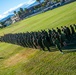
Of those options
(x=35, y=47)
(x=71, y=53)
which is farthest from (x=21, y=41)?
(x=71, y=53)

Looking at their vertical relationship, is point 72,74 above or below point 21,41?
above

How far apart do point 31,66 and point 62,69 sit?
4814 mm

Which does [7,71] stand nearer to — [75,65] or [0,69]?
[0,69]

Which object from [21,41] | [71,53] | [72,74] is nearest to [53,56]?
[71,53]

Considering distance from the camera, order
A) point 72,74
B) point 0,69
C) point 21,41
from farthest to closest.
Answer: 1. point 21,41
2. point 0,69
3. point 72,74

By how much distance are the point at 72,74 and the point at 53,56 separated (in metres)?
5.36

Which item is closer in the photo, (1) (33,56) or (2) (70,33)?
(2) (70,33)

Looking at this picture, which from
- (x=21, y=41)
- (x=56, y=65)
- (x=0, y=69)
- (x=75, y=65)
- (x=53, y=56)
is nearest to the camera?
(x=75, y=65)

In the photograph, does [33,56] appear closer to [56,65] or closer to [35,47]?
[35,47]

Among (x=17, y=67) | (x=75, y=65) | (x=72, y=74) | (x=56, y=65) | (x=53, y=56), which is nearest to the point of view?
(x=72, y=74)

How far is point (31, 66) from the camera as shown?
20.0m

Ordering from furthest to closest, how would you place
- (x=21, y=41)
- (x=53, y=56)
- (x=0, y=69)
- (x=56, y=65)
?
1. (x=21, y=41)
2. (x=0, y=69)
3. (x=53, y=56)
4. (x=56, y=65)

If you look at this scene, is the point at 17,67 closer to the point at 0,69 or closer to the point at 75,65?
the point at 0,69

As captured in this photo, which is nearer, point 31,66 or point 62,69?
point 62,69
